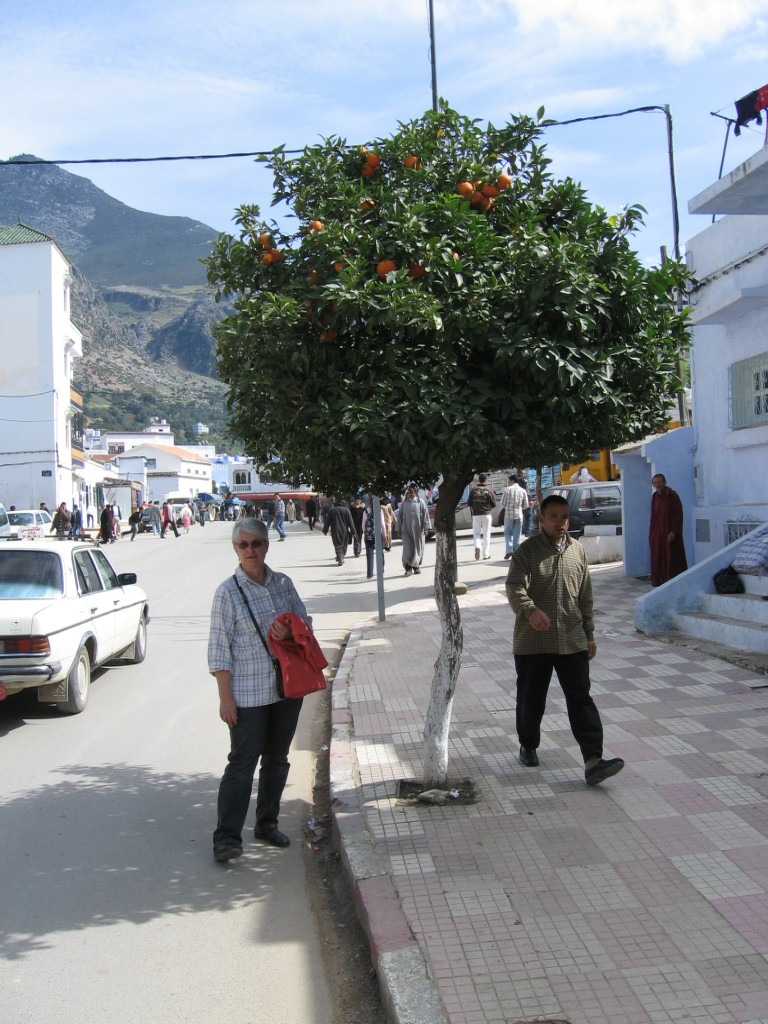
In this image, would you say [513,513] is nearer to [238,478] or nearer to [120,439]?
[238,478]

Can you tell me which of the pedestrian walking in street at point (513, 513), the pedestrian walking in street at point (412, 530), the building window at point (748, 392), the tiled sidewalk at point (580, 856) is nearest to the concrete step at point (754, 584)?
the tiled sidewalk at point (580, 856)

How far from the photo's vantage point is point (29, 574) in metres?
8.52

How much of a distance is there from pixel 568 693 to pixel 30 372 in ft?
169

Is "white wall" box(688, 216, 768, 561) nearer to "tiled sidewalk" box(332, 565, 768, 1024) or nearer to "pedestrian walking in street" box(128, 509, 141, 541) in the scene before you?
"tiled sidewalk" box(332, 565, 768, 1024)

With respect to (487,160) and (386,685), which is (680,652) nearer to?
(386,685)

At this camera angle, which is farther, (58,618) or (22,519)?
(22,519)

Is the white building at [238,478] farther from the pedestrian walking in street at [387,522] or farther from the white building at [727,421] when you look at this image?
the white building at [727,421]

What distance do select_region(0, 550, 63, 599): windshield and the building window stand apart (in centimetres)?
770

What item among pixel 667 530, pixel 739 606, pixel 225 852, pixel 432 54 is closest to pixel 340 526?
pixel 432 54

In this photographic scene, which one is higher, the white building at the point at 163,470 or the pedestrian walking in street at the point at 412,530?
the white building at the point at 163,470

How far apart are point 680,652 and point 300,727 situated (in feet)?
12.5

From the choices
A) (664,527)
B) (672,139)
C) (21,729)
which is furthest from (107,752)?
(672,139)

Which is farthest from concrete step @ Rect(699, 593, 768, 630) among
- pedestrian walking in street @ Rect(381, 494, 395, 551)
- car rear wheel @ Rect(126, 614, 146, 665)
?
pedestrian walking in street @ Rect(381, 494, 395, 551)

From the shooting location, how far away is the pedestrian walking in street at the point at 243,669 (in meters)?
4.93
